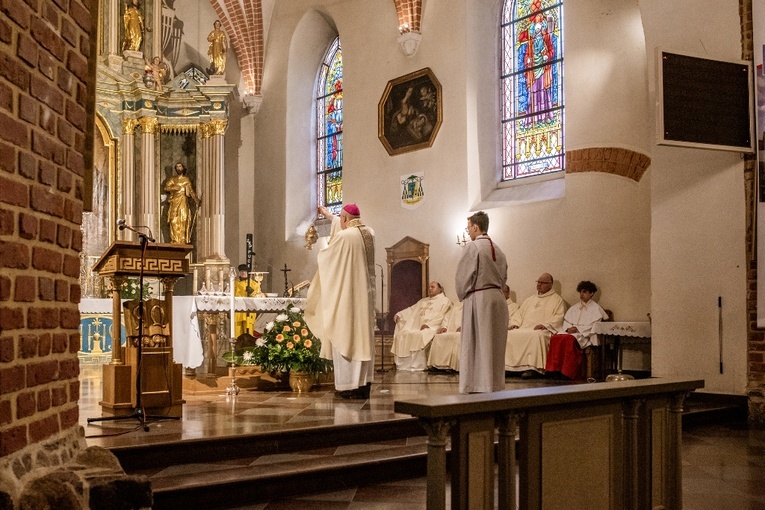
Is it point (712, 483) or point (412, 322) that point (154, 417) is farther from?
point (412, 322)

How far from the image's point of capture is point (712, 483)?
4781 millimetres

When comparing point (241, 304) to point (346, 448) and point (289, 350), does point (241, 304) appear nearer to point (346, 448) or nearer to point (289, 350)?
point (289, 350)

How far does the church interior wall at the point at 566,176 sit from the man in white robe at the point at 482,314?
2.03 meters

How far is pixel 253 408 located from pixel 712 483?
3529 mm

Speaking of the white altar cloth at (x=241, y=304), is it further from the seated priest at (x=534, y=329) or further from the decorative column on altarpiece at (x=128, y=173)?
the decorative column on altarpiece at (x=128, y=173)

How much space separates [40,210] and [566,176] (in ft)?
30.9

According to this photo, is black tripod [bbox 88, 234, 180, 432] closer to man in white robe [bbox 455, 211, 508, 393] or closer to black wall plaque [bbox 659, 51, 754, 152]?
man in white robe [bbox 455, 211, 508, 393]

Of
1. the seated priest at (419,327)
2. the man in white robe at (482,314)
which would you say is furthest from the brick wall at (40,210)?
the seated priest at (419,327)

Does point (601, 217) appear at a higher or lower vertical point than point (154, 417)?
higher

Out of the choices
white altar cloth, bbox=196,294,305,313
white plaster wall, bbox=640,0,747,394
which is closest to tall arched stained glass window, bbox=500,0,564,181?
white plaster wall, bbox=640,0,747,394

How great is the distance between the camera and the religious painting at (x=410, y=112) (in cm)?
1297

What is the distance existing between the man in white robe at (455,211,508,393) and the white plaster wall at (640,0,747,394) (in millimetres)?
1988

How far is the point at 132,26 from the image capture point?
14.2m

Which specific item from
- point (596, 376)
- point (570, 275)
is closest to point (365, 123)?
point (570, 275)
